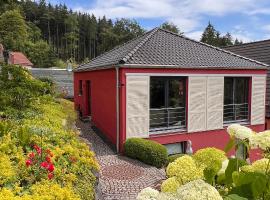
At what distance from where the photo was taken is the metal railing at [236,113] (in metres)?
17.0

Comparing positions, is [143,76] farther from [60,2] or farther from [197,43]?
[60,2]

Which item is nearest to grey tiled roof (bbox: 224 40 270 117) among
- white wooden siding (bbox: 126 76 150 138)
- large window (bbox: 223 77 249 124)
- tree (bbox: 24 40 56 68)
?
large window (bbox: 223 77 249 124)

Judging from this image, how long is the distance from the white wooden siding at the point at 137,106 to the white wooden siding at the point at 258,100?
6771mm

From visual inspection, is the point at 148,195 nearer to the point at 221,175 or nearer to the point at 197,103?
the point at 221,175

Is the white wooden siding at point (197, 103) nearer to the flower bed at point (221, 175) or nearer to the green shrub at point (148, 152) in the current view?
the green shrub at point (148, 152)

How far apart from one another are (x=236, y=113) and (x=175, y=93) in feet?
13.7

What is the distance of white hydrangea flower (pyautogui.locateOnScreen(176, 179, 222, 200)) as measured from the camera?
1.35 m

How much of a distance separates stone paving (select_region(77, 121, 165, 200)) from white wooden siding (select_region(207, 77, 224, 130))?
201 inches

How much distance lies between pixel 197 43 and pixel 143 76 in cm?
589

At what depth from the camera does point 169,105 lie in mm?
15266

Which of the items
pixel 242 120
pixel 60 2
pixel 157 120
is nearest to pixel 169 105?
pixel 157 120

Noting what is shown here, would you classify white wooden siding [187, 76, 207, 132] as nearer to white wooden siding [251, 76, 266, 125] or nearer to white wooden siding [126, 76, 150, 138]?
white wooden siding [126, 76, 150, 138]

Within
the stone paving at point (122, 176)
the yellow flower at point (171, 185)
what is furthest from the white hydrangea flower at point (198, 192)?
the stone paving at point (122, 176)

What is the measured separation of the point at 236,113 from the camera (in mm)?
17281
